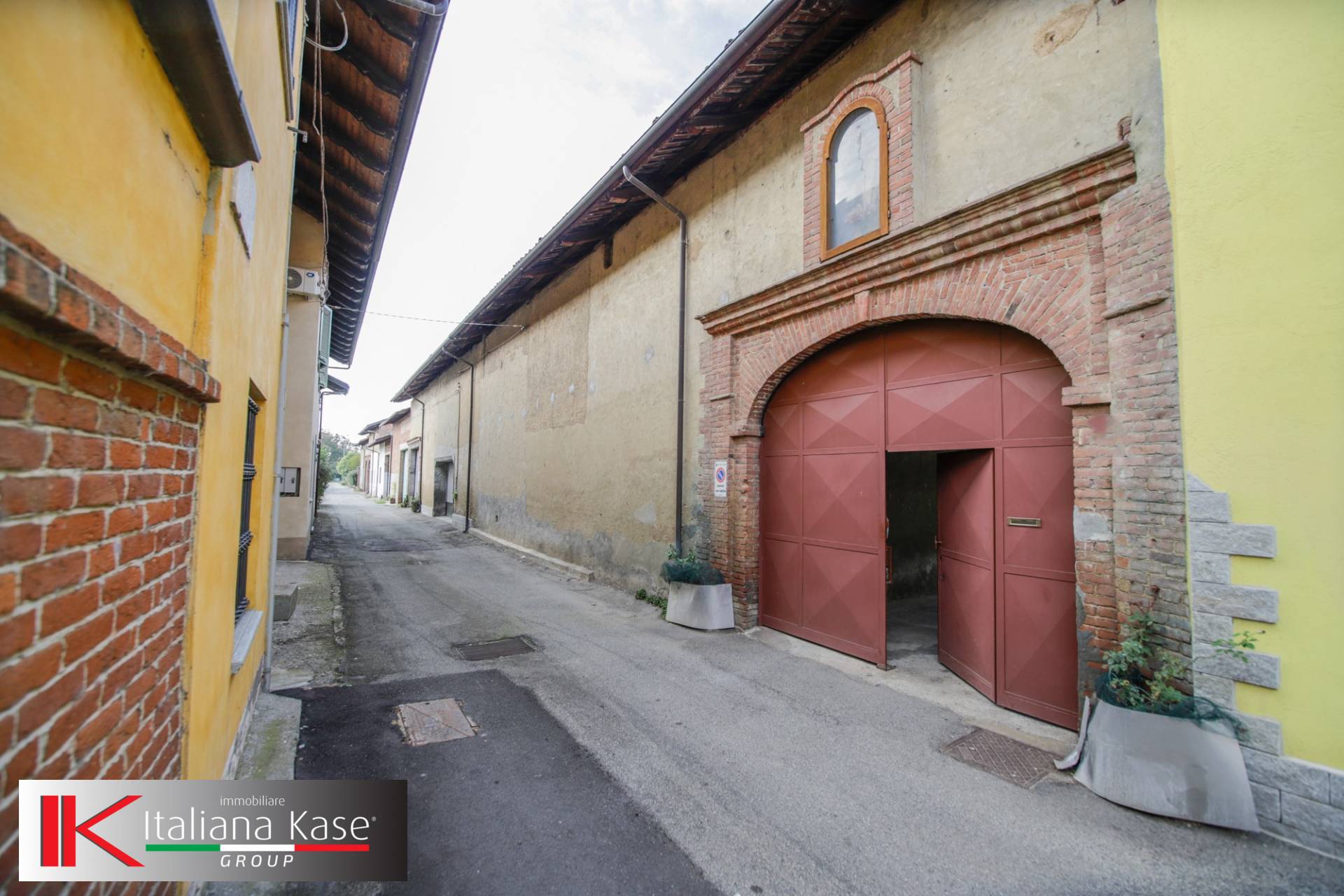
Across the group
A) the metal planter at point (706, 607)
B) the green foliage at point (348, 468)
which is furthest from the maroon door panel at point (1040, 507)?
the green foliage at point (348, 468)

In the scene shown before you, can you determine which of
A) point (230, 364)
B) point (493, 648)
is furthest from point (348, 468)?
point (230, 364)

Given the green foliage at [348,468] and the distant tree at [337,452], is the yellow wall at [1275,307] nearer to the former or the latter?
the distant tree at [337,452]

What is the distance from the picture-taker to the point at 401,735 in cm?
374

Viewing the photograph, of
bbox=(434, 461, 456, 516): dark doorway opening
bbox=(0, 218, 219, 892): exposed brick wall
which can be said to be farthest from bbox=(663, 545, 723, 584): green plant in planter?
bbox=(434, 461, 456, 516): dark doorway opening

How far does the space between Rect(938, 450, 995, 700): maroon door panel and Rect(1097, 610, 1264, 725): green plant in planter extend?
3.66 ft

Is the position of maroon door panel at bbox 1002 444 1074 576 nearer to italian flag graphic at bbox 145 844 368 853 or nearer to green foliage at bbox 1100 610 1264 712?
green foliage at bbox 1100 610 1264 712

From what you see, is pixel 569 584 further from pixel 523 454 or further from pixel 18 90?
pixel 18 90

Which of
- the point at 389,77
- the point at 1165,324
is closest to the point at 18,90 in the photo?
the point at 1165,324

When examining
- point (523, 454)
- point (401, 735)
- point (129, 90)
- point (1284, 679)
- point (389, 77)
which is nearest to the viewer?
point (129, 90)

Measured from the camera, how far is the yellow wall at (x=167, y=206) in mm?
1029

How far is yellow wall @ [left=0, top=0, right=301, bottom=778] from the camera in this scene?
1.03 metres

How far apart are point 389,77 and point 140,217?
18.2ft

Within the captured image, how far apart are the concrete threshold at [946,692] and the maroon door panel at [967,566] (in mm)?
166

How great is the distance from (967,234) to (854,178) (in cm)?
152
